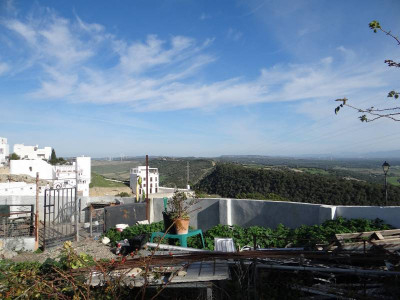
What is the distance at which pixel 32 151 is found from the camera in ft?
179

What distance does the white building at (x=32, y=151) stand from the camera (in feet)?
175

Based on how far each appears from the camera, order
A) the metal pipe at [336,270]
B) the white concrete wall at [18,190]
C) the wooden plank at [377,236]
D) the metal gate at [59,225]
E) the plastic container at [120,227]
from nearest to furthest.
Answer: the metal pipe at [336,270] → the wooden plank at [377,236] → the metal gate at [59,225] → the plastic container at [120,227] → the white concrete wall at [18,190]

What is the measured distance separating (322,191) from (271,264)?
2120cm

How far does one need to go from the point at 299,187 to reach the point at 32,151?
49.4m

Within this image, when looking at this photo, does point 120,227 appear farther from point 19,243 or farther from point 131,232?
point 19,243

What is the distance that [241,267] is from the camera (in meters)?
2.85

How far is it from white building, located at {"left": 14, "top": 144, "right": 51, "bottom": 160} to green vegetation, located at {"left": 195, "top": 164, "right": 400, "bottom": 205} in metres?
36.6

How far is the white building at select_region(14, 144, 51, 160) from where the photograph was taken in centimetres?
5335

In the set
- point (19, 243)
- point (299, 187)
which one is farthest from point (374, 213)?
point (299, 187)

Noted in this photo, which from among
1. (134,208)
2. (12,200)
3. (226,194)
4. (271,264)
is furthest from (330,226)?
(226,194)

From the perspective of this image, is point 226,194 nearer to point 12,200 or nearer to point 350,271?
point 12,200

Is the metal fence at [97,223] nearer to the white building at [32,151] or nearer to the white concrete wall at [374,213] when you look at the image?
the white concrete wall at [374,213]

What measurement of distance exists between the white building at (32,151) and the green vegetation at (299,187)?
3657 cm

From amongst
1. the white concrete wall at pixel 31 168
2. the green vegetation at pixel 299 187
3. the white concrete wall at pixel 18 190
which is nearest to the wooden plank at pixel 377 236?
the green vegetation at pixel 299 187
